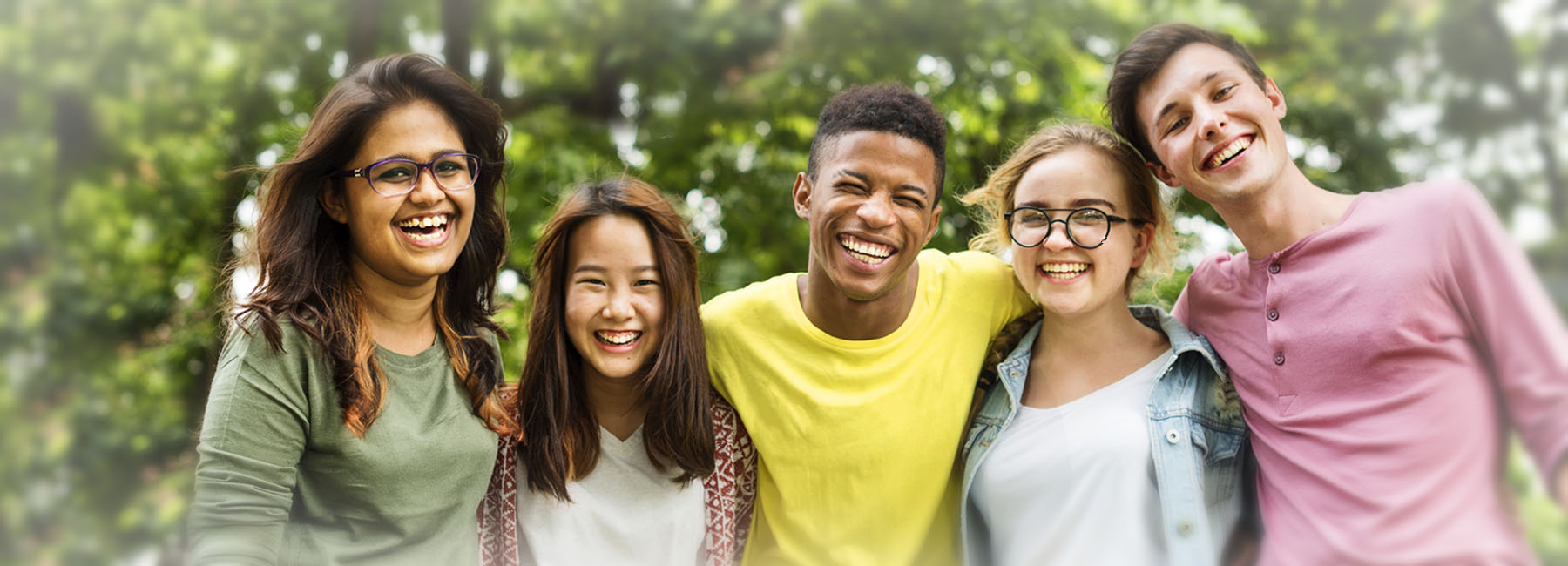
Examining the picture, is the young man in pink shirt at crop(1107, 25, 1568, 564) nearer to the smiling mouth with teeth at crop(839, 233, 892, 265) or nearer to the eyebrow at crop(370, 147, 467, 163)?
the smiling mouth with teeth at crop(839, 233, 892, 265)

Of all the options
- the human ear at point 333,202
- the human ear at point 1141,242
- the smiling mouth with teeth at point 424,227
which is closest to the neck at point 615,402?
the smiling mouth with teeth at point 424,227

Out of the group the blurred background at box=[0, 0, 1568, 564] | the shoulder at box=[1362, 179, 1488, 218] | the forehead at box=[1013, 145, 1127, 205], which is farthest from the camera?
the blurred background at box=[0, 0, 1568, 564]

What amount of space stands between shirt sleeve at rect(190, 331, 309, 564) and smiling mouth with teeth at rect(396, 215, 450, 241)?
1.56ft

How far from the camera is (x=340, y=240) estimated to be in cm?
282

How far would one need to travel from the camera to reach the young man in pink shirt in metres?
2.53

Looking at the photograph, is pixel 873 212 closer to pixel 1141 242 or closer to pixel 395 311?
pixel 1141 242

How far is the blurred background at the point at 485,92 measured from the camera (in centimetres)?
667

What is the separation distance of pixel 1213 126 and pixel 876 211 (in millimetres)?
1043

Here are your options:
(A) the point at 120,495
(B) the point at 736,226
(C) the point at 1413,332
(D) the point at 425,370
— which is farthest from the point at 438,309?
(A) the point at 120,495

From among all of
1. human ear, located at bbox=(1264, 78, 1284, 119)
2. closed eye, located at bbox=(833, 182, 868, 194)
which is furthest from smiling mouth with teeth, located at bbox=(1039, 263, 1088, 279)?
human ear, located at bbox=(1264, 78, 1284, 119)

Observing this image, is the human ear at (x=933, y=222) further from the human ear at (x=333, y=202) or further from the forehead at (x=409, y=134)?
the human ear at (x=333, y=202)

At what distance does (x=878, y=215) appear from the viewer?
3.14 m

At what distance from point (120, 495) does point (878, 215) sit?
22.7 feet

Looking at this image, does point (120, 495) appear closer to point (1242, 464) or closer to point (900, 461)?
point (900, 461)
